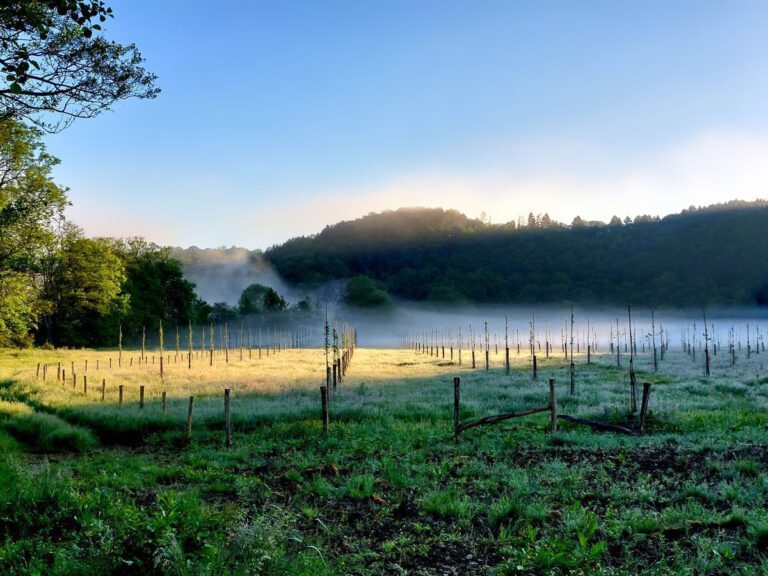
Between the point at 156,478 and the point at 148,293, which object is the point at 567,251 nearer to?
the point at 148,293

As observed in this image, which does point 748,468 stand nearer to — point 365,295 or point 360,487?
point 360,487

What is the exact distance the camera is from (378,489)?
11188mm

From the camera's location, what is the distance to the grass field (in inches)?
259

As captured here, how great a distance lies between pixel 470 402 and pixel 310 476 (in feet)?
42.3

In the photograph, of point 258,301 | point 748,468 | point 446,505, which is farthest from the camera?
point 258,301

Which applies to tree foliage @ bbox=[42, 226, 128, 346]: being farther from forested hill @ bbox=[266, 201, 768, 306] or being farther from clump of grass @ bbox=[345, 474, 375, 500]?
forested hill @ bbox=[266, 201, 768, 306]

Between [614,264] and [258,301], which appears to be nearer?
[258,301]

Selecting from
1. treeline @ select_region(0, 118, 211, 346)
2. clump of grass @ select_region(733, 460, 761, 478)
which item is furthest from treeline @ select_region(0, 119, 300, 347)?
clump of grass @ select_region(733, 460, 761, 478)

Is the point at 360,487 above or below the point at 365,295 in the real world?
below

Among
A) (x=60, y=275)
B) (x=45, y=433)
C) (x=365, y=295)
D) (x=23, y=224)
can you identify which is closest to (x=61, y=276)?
(x=60, y=275)

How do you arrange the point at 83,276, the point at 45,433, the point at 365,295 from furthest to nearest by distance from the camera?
the point at 365,295 < the point at 83,276 < the point at 45,433

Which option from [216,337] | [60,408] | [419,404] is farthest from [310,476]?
[216,337]

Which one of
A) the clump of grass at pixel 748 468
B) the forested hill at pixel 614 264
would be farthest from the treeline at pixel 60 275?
the forested hill at pixel 614 264

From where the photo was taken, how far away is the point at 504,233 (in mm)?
196625
